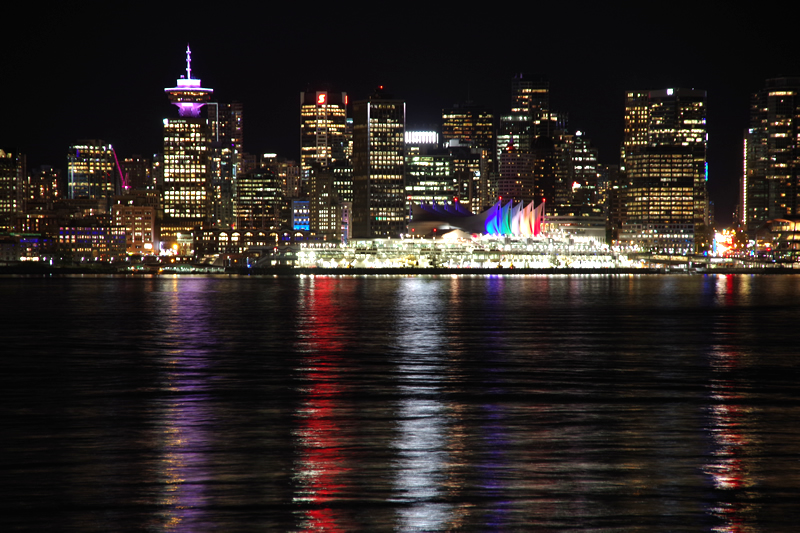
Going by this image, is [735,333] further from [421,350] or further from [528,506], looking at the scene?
[528,506]

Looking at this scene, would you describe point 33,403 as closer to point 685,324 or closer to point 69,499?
point 69,499

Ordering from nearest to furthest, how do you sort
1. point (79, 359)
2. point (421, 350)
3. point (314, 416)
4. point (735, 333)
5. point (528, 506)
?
1. point (528, 506)
2. point (314, 416)
3. point (79, 359)
4. point (421, 350)
5. point (735, 333)

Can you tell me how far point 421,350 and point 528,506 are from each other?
24.5 meters

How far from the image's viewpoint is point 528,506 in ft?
46.4

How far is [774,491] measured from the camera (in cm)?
1498

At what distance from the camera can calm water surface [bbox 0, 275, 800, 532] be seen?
13.9 meters

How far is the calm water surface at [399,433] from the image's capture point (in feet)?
45.5

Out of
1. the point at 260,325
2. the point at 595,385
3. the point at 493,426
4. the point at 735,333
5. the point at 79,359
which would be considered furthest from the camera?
the point at 260,325

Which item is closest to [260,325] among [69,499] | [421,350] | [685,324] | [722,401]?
[421,350]

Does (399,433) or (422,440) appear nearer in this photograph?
(422,440)

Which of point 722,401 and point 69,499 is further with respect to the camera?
point 722,401

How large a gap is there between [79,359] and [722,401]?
23471 mm

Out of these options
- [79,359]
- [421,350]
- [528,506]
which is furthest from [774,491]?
[79,359]

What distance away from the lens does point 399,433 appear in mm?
20062
